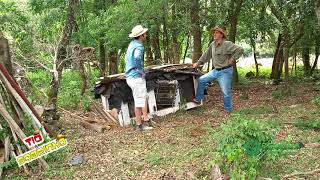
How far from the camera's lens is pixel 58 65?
26.4 ft

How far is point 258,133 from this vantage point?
436cm

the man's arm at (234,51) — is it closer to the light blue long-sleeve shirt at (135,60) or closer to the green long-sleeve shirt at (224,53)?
the green long-sleeve shirt at (224,53)

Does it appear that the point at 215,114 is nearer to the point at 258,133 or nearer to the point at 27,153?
the point at 258,133

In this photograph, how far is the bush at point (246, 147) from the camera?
4.27 metres

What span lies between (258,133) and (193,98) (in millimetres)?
4387

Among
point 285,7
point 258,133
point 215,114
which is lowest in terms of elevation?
point 215,114

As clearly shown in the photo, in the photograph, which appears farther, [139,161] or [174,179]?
[139,161]

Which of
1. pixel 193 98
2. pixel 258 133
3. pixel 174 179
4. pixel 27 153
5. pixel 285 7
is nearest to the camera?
pixel 258 133

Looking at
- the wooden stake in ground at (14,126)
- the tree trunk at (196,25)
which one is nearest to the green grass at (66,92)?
the wooden stake in ground at (14,126)

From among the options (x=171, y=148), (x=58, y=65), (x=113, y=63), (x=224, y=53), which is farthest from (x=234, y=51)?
(x=113, y=63)

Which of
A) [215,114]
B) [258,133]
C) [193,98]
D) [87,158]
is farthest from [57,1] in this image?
[258,133]

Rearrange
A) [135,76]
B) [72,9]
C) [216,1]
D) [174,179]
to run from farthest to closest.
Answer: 1. [216,1]
2. [72,9]
3. [135,76]
4. [174,179]
